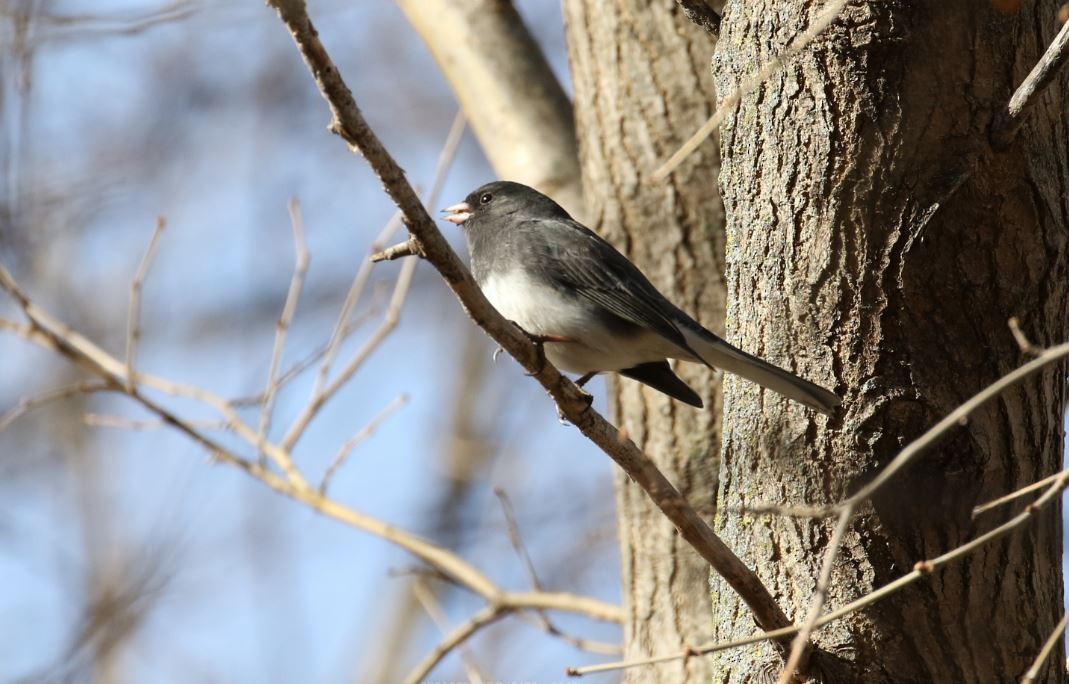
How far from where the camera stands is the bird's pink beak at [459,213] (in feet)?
12.1

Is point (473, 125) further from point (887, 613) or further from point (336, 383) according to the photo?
point (887, 613)

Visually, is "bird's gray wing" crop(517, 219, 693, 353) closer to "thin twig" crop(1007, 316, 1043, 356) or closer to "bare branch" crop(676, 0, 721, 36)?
"bare branch" crop(676, 0, 721, 36)

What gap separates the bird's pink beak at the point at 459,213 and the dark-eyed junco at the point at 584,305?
41 centimetres

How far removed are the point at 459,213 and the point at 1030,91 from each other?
2.17 metres

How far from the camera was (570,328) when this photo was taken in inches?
118

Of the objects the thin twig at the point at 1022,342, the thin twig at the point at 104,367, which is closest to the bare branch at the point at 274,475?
the thin twig at the point at 104,367

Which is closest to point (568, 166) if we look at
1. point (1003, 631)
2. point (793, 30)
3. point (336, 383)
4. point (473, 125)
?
point (473, 125)

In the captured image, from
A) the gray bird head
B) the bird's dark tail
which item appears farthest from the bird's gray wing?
the bird's dark tail

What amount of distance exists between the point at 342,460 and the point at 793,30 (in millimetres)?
1917

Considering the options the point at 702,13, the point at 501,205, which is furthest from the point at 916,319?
the point at 501,205

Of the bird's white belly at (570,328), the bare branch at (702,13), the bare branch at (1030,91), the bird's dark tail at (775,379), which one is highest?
the bare branch at (702,13)

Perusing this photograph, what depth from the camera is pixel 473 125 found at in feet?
13.2

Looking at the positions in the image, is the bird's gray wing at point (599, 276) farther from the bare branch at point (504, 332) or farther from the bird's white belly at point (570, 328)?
the bare branch at point (504, 332)

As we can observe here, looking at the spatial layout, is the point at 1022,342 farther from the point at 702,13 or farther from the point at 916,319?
the point at 702,13
